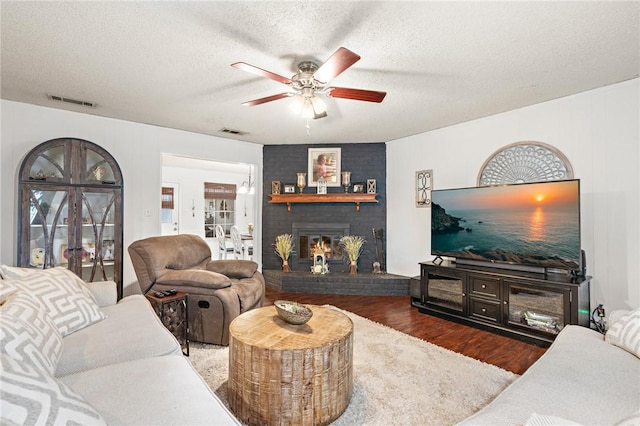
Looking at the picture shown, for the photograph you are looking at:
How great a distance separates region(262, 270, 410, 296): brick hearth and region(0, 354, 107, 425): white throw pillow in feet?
12.5

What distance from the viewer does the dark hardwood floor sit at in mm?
2564

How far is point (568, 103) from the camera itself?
3139mm

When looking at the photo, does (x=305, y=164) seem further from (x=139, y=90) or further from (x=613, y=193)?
(x=613, y=193)

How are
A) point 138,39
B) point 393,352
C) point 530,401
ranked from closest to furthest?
1. point 530,401
2. point 138,39
3. point 393,352

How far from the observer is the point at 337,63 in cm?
185

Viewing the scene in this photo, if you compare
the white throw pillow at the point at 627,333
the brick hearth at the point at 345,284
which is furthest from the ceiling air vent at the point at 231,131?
the white throw pillow at the point at 627,333

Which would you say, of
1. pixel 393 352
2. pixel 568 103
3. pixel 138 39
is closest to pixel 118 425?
pixel 393 352

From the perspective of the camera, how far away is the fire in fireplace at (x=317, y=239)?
5137 millimetres

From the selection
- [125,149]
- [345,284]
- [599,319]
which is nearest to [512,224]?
[599,319]

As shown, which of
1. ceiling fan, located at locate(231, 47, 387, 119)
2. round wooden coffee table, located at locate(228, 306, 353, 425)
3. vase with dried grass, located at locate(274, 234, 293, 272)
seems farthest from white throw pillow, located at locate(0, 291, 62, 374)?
vase with dried grass, located at locate(274, 234, 293, 272)

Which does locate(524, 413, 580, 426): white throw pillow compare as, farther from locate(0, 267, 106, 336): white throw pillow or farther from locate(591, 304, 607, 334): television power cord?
locate(591, 304, 607, 334): television power cord

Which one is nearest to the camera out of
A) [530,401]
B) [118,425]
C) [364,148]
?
[118,425]

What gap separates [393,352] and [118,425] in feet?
6.78

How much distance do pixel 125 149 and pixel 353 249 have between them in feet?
11.5
